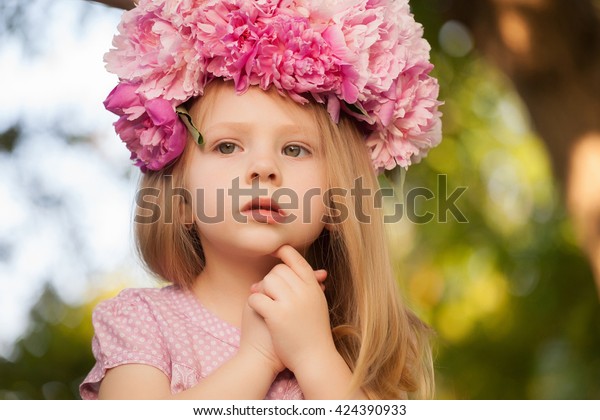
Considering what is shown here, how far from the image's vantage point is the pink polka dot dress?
1.79 metres

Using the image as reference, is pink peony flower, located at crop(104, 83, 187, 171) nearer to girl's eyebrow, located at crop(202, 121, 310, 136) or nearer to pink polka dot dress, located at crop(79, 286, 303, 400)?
girl's eyebrow, located at crop(202, 121, 310, 136)

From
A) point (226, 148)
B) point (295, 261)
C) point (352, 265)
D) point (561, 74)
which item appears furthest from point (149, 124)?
point (561, 74)

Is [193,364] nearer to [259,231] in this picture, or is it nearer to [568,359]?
[259,231]

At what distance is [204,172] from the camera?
6.07 ft

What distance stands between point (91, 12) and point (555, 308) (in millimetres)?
3130

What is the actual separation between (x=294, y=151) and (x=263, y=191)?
149 millimetres

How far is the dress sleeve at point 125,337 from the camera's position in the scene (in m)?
1.77

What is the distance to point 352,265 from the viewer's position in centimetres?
197

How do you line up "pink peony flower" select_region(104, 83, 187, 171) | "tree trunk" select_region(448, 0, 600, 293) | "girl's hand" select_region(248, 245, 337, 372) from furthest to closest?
"tree trunk" select_region(448, 0, 600, 293)
"pink peony flower" select_region(104, 83, 187, 171)
"girl's hand" select_region(248, 245, 337, 372)

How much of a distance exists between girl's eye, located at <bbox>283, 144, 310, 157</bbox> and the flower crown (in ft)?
0.33

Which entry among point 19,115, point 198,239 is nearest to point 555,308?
point 19,115

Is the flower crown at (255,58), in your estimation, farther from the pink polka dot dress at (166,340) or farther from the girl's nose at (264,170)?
the pink polka dot dress at (166,340)

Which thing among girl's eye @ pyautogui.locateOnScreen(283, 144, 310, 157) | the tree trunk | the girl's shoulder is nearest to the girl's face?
girl's eye @ pyautogui.locateOnScreen(283, 144, 310, 157)

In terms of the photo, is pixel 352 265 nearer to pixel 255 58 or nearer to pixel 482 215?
pixel 255 58
